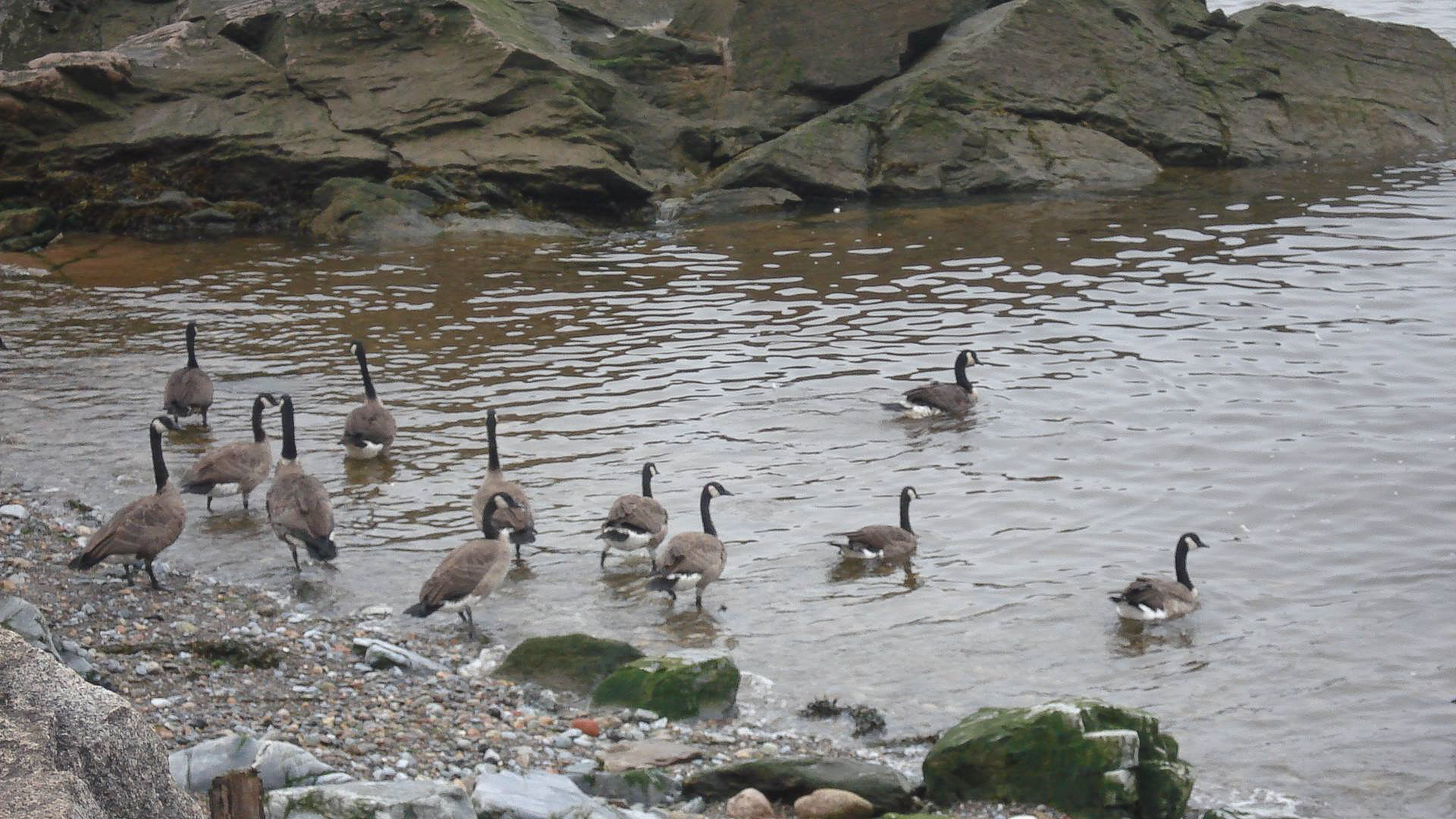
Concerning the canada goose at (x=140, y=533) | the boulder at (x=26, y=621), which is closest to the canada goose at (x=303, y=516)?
the canada goose at (x=140, y=533)

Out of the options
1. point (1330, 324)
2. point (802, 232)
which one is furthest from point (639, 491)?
point (802, 232)

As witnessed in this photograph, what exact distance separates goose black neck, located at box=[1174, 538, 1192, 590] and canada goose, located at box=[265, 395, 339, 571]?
7367mm

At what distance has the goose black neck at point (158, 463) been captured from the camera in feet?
41.6

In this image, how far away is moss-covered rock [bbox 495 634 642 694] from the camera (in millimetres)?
10609

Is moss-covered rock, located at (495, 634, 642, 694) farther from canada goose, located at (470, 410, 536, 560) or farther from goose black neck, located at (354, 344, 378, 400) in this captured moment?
goose black neck, located at (354, 344, 378, 400)

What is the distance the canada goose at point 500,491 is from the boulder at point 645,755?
3.69m

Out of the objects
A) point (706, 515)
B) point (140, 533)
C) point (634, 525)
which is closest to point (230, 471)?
point (140, 533)

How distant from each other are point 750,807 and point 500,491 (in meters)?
5.35

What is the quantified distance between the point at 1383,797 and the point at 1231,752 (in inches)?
39.0

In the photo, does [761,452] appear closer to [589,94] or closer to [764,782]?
[764,782]

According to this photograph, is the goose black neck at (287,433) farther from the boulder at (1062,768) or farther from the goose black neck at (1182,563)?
the goose black neck at (1182,563)

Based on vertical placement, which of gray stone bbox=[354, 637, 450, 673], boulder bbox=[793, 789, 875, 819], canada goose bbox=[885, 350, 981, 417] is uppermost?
canada goose bbox=[885, 350, 981, 417]

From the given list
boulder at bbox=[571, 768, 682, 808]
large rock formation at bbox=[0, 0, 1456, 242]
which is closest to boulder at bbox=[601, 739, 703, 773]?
boulder at bbox=[571, 768, 682, 808]

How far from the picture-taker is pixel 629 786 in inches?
345
